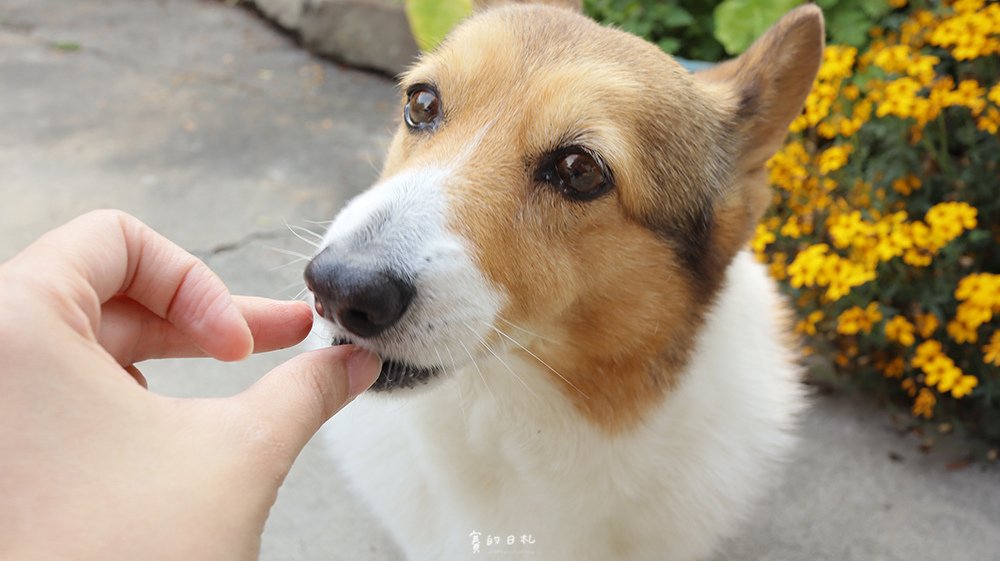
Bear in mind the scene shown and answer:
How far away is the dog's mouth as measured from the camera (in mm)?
1721

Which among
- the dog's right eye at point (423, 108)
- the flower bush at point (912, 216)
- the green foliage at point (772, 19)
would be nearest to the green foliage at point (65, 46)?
the green foliage at point (772, 19)

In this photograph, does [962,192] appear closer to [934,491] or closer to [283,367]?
[934,491]

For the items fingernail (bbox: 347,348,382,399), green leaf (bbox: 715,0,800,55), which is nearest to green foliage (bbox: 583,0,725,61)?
green leaf (bbox: 715,0,800,55)

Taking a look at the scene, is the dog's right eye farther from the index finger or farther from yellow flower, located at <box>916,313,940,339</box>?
yellow flower, located at <box>916,313,940,339</box>

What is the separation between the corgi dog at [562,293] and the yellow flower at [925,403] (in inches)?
43.7

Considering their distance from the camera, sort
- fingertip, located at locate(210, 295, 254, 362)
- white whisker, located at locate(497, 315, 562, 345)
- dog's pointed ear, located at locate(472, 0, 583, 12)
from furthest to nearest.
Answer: dog's pointed ear, located at locate(472, 0, 583, 12)
white whisker, located at locate(497, 315, 562, 345)
fingertip, located at locate(210, 295, 254, 362)

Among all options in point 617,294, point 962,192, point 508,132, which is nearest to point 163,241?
point 508,132

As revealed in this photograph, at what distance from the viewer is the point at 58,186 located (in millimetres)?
4984

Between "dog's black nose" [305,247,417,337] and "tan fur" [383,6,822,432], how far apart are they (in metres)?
0.27

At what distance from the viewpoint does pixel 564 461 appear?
2.21 m

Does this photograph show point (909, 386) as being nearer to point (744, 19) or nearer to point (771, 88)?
point (771, 88)

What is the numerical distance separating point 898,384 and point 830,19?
205 cm

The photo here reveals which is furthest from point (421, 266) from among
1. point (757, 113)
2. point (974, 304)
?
point (974, 304)

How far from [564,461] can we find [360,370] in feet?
2.99
